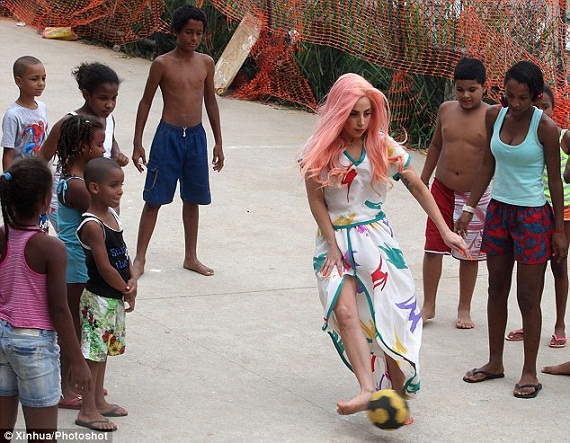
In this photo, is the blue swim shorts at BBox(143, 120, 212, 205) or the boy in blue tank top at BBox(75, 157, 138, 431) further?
the blue swim shorts at BBox(143, 120, 212, 205)

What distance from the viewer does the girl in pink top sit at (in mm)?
3760

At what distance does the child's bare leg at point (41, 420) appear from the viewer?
3818 mm

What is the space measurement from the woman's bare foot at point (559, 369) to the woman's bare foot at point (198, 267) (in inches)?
92.7

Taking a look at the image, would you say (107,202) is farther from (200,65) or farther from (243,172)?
(243,172)

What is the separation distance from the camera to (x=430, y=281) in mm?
6418

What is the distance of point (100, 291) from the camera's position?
4559mm

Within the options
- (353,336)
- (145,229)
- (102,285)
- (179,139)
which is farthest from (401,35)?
(102,285)

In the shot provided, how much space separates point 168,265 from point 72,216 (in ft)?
8.18

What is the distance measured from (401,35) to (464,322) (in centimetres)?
515

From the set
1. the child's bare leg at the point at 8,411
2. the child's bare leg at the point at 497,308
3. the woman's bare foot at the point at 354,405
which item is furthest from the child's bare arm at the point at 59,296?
the child's bare leg at the point at 497,308

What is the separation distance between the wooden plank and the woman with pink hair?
7855mm

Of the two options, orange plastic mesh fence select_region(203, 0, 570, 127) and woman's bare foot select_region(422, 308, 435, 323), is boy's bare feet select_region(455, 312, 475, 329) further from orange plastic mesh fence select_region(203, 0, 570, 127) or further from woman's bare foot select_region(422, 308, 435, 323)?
orange plastic mesh fence select_region(203, 0, 570, 127)

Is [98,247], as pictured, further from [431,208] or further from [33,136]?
[33,136]

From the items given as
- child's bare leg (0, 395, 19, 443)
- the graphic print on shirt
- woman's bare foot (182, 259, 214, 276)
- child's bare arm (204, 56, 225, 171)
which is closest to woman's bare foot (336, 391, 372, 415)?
child's bare leg (0, 395, 19, 443)
